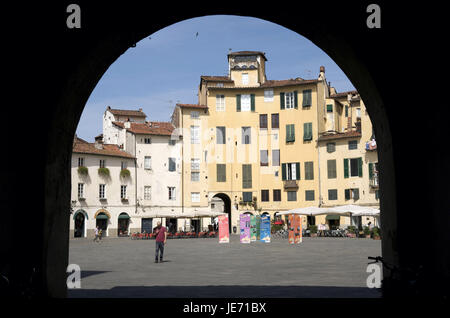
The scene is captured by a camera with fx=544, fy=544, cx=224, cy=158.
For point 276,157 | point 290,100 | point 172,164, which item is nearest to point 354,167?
point 276,157

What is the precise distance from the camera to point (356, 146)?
Answer: 5941 centimetres

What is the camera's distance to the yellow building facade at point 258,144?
62562mm

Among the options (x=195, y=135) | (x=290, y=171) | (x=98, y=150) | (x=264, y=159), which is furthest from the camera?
(x=195, y=135)

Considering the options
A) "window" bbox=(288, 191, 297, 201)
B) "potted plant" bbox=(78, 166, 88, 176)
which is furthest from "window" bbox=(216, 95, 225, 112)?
"potted plant" bbox=(78, 166, 88, 176)

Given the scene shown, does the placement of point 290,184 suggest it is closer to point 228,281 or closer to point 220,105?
point 220,105

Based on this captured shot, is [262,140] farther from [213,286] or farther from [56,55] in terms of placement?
[56,55]

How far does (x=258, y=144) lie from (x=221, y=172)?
18.0 feet

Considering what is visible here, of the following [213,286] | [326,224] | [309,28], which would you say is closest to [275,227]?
[326,224]

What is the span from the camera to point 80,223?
59500mm

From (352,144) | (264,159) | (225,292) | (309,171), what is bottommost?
(225,292)

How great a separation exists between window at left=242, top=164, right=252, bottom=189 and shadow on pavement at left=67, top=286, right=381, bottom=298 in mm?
50997

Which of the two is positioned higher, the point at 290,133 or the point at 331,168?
the point at 290,133

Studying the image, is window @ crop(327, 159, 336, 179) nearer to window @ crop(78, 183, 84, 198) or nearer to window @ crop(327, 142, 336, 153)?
window @ crop(327, 142, 336, 153)

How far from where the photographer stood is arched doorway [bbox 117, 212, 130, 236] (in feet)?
204
